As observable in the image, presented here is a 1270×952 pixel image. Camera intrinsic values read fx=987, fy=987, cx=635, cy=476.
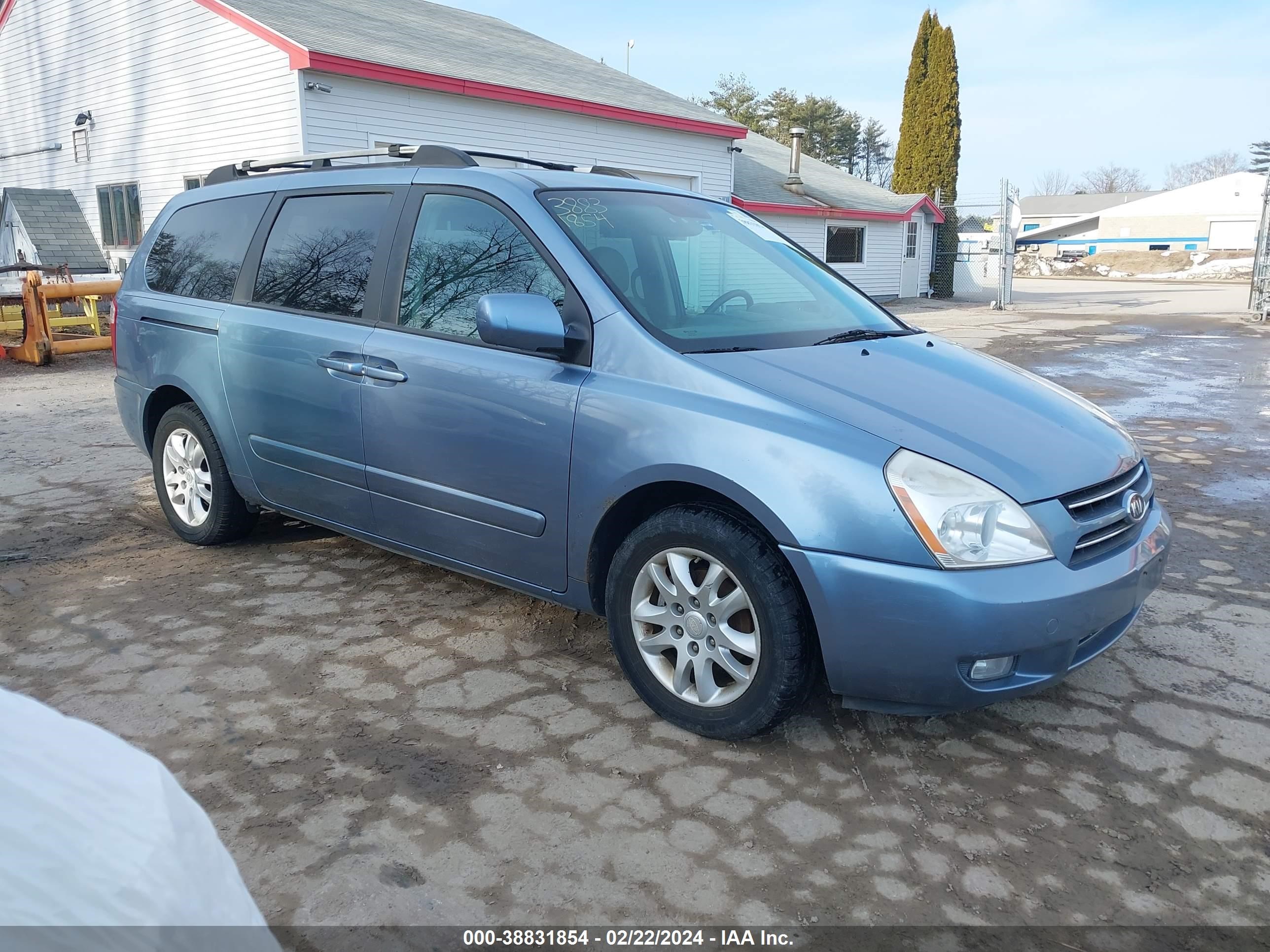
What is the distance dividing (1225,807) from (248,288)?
13.7ft

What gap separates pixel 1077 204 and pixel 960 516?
96012 mm

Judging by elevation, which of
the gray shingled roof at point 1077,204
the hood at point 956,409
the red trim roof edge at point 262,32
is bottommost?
the hood at point 956,409

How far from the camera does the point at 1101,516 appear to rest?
9.64 feet

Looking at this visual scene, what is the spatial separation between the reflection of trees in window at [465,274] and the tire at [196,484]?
60.7 inches

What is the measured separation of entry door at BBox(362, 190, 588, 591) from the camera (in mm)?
3336

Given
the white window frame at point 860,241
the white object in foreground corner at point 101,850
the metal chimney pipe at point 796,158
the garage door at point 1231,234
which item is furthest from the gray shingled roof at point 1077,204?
the white object in foreground corner at point 101,850

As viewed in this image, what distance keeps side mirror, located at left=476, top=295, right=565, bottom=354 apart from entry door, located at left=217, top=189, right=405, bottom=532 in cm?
87

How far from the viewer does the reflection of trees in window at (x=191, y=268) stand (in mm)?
4590

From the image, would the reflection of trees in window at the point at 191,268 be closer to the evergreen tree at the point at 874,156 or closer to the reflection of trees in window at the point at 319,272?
the reflection of trees in window at the point at 319,272

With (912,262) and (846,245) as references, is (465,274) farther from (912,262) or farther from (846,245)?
(912,262)

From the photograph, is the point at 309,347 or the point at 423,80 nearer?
the point at 309,347

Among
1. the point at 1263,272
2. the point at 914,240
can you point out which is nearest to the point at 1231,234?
the point at 914,240

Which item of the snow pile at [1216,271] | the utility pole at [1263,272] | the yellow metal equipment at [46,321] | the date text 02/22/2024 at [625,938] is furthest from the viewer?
the snow pile at [1216,271]

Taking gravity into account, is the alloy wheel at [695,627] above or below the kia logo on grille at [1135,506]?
below
